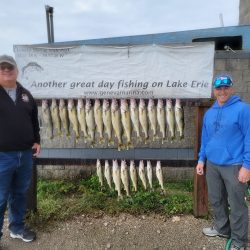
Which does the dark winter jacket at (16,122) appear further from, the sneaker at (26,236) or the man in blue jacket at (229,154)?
the man in blue jacket at (229,154)

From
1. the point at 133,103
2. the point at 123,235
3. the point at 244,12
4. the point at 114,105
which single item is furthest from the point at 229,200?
the point at 244,12

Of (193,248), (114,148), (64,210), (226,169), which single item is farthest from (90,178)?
(226,169)

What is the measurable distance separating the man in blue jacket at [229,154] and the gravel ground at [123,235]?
0.61m

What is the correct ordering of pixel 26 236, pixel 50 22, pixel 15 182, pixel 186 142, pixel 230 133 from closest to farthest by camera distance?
pixel 230 133 → pixel 15 182 → pixel 26 236 → pixel 186 142 → pixel 50 22

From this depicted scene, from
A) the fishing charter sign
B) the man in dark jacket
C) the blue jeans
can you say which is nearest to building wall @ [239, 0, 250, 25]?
the fishing charter sign

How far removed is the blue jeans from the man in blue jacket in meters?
2.03

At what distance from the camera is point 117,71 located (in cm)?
455

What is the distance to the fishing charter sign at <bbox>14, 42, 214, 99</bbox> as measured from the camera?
4434 millimetres

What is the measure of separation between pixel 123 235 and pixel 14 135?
6.19 ft

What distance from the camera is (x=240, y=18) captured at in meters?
9.45

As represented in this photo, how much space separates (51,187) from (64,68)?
226 centimetres

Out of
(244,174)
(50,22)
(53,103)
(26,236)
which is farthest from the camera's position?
(50,22)

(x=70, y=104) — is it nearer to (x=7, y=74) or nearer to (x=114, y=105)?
(x=114, y=105)

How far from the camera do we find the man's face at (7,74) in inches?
136
